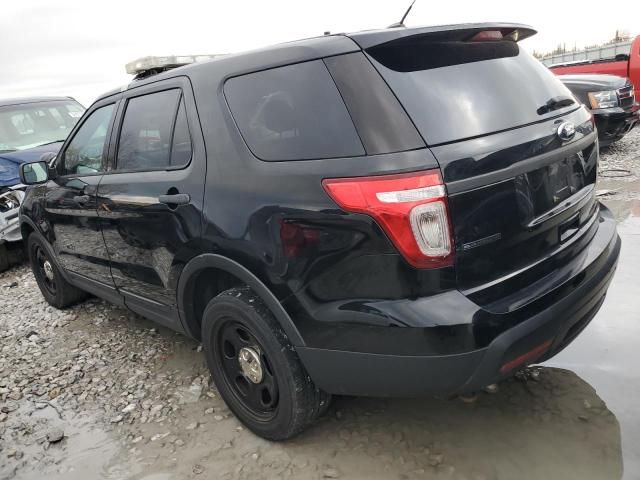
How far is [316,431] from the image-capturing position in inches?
104

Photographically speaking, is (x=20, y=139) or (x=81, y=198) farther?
(x=20, y=139)

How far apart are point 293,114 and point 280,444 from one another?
157cm

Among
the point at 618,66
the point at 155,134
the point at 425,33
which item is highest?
the point at 425,33

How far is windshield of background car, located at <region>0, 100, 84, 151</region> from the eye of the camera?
714cm

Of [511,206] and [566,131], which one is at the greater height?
[566,131]

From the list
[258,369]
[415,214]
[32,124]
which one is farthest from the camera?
[32,124]

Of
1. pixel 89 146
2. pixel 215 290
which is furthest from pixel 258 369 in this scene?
pixel 89 146

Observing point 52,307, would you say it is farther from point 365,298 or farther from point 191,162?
point 365,298

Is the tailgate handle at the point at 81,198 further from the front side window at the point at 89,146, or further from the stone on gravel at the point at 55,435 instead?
the stone on gravel at the point at 55,435

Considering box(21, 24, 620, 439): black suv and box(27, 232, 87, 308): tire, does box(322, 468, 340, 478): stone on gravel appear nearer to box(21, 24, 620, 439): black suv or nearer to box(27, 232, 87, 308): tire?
box(21, 24, 620, 439): black suv

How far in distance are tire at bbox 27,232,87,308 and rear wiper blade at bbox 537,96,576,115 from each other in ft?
12.6

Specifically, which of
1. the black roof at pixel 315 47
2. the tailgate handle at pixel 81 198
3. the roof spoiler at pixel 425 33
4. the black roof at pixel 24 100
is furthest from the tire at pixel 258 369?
the black roof at pixel 24 100

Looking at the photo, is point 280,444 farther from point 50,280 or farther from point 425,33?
point 50,280

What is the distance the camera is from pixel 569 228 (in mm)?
2301
